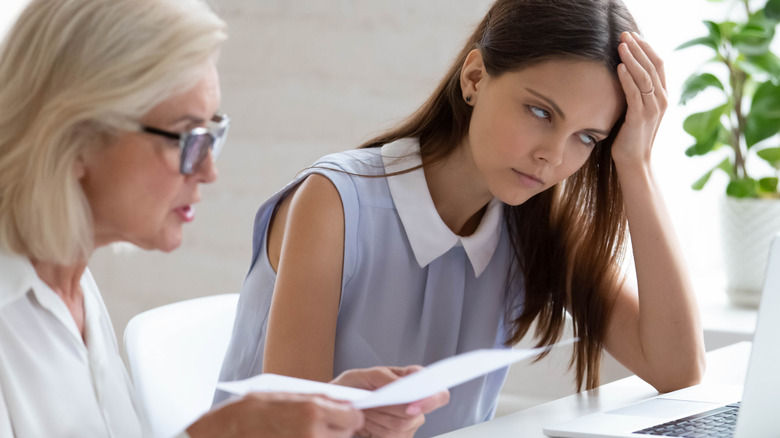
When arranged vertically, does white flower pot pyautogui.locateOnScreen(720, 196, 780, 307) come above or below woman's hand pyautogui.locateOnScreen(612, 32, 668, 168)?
below

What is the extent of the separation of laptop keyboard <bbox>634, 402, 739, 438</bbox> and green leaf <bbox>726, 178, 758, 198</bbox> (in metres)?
0.94

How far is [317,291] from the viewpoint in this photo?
1.22 meters

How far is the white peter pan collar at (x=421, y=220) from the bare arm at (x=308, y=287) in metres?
0.13

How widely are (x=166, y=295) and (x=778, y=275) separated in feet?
6.05

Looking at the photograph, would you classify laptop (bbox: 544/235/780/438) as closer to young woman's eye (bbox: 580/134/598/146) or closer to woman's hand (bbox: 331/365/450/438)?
woman's hand (bbox: 331/365/450/438)

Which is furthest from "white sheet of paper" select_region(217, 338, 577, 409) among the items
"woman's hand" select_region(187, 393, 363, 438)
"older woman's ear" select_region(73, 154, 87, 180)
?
"older woman's ear" select_region(73, 154, 87, 180)

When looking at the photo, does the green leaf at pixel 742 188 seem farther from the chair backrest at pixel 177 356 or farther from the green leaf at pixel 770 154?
the chair backrest at pixel 177 356

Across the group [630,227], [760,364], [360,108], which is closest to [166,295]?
[360,108]

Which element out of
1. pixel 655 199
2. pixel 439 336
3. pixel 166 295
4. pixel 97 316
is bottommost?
pixel 166 295

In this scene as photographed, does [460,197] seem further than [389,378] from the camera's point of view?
Yes

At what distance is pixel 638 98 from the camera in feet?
4.25

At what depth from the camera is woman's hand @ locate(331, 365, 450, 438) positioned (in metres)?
0.91

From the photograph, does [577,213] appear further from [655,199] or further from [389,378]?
[389,378]

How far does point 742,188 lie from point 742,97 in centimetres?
20
